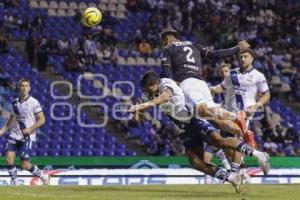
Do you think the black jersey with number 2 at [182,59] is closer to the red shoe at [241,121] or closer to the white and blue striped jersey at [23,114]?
the red shoe at [241,121]

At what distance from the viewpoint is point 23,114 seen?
18562mm

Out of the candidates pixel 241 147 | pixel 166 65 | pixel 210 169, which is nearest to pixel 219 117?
pixel 241 147

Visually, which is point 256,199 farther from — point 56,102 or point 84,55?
point 84,55

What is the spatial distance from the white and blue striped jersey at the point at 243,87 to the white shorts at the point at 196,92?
3.18m

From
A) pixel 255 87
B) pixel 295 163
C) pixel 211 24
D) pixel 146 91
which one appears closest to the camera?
pixel 146 91

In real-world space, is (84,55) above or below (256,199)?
above

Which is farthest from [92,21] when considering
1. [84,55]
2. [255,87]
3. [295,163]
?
[84,55]

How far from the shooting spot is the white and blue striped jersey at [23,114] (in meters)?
18.5

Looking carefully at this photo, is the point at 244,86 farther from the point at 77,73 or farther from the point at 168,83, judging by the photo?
the point at 77,73

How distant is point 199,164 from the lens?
13.0m

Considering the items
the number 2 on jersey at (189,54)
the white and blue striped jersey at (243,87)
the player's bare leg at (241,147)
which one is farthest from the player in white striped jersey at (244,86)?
the player's bare leg at (241,147)

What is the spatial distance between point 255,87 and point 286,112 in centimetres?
1542

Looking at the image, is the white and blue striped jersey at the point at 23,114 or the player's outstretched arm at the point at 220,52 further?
the white and blue striped jersey at the point at 23,114

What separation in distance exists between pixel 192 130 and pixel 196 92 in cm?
67
